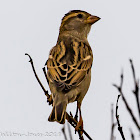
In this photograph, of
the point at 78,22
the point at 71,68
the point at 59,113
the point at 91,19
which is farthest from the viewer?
the point at 78,22

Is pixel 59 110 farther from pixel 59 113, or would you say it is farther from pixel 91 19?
pixel 91 19

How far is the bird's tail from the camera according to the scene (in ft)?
16.8

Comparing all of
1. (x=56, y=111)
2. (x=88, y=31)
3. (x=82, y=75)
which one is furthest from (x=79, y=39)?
(x=56, y=111)

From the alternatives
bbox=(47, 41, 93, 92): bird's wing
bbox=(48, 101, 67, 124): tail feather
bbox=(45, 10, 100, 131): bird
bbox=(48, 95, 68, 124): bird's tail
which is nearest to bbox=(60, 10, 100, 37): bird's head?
bbox=(45, 10, 100, 131): bird

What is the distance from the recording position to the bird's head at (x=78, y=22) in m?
7.47

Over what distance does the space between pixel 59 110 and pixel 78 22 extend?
9.46 feet

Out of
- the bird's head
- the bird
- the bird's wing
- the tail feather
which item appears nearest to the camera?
the tail feather

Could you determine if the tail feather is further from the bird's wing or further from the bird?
the bird's wing

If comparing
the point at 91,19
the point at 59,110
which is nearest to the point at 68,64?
→ the point at 59,110

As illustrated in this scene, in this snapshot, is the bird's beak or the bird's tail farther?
the bird's beak

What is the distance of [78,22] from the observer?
300 inches

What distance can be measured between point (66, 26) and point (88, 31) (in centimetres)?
58

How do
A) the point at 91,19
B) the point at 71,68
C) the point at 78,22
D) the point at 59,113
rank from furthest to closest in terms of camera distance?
the point at 78,22 < the point at 91,19 < the point at 71,68 < the point at 59,113

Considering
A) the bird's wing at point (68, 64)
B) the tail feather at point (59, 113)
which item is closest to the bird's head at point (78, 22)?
the bird's wing at point (68, 64)
